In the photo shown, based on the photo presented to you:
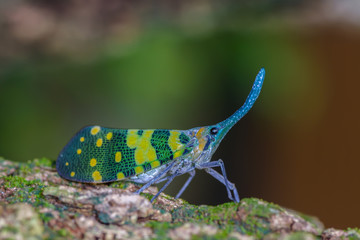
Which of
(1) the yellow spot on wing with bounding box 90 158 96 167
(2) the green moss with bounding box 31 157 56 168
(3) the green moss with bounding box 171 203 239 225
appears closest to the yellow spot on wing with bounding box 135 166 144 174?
(1) the yellow spot on wing with bounding box 90 158 96 167

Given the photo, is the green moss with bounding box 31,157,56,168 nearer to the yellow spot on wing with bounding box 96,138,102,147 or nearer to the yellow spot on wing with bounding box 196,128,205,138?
the yellow spot on wing with bounding box 96,138,102,147

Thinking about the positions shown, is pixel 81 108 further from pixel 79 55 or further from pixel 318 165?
pixel 318 165

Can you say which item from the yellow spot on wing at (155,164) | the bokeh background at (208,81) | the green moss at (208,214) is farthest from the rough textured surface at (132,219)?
the bokeh background at (208,81)

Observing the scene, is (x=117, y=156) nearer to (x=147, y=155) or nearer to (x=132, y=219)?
(x=147, y=155)

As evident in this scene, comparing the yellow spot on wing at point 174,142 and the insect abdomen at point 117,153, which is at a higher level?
the yellow spot on wing at point 174,142

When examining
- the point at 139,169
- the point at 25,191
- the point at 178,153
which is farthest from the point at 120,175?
the point at 25,191

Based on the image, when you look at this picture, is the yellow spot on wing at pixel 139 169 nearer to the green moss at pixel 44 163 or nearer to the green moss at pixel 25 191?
the green moss at pixel 25 191

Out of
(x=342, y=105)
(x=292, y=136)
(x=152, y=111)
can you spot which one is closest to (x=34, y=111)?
(x=152, y=111)
